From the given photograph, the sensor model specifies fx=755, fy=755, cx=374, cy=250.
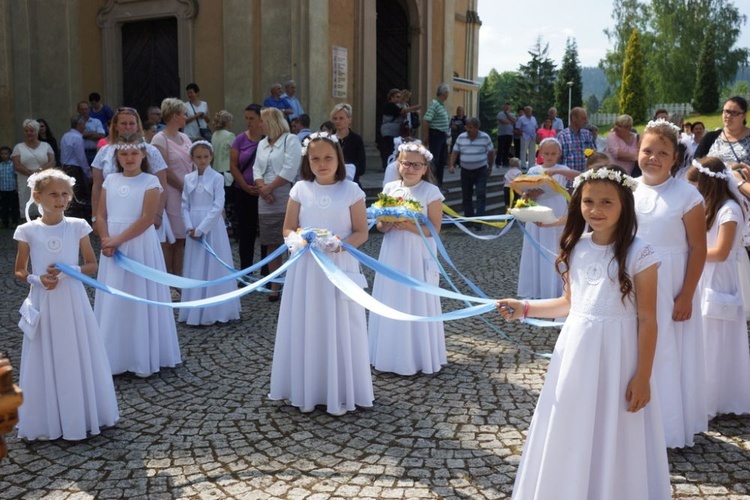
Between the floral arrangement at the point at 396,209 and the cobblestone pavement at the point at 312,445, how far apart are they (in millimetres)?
1331

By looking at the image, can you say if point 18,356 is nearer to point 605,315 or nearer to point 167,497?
point 167,497

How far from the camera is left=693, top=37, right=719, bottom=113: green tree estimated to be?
55.7 metres

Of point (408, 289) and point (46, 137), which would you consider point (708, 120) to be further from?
point (408, 289)

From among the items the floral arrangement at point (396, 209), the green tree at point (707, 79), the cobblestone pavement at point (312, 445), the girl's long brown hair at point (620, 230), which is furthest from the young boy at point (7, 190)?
the green tree at point (707, 79)

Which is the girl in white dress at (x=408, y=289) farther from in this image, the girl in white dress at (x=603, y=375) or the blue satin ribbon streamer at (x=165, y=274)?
the girl in white dress at (x=603, y=375)

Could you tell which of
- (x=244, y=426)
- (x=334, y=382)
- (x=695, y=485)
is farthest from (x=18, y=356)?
(x=695, y=485)

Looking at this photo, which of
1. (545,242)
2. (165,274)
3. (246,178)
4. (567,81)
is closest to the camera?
(165,274)

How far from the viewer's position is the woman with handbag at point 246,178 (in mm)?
9109

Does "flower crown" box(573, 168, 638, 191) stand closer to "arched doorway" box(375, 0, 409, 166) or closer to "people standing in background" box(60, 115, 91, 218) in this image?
"people standing in background" box(60, 115, 91, 218)

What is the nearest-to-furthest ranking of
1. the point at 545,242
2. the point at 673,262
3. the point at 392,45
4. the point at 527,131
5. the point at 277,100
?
1. the point at 673,262
2. the point at 545,242
3. the point at 277,100
4. the point at 392,45
5. the point at 527,131

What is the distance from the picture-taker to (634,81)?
58781mm

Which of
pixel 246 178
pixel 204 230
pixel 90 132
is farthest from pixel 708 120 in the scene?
pixel 204 230

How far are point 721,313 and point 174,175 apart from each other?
5.80 meters

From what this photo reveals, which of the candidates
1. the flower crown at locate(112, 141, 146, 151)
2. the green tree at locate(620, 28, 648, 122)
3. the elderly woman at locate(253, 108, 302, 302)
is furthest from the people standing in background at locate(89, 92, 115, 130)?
the green tree at locate(620, 28, 648, 122)
